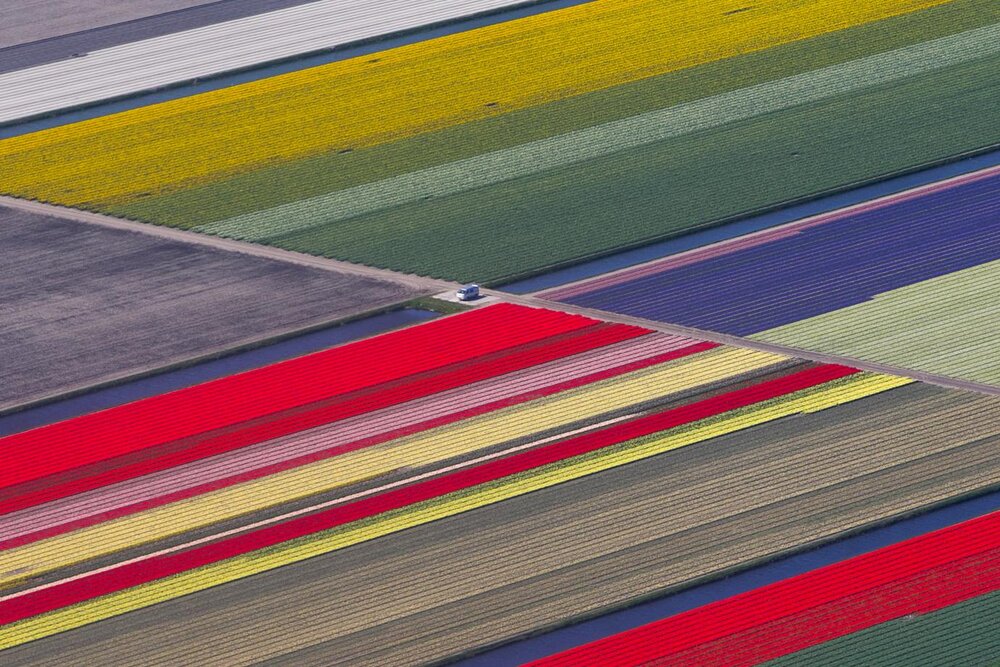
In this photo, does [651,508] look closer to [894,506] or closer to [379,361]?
[894,506]

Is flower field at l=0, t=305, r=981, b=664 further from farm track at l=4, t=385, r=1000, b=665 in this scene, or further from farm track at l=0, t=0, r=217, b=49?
farm track at l=0, t=0, r=217, b=49

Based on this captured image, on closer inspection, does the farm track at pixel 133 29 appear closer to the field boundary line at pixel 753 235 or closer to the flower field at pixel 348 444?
the field boundary line at pixel 753 235

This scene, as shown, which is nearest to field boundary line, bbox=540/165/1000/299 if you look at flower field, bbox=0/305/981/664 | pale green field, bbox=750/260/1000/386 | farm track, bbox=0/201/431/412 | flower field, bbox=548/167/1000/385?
flower field, bbox=548/167/1000/385

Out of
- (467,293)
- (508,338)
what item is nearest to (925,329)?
(508,338)

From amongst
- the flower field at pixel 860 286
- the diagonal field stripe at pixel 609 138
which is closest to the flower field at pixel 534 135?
the diagonal field stripe at pixel 609 138

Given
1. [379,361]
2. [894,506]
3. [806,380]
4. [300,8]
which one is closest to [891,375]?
[806,380]
